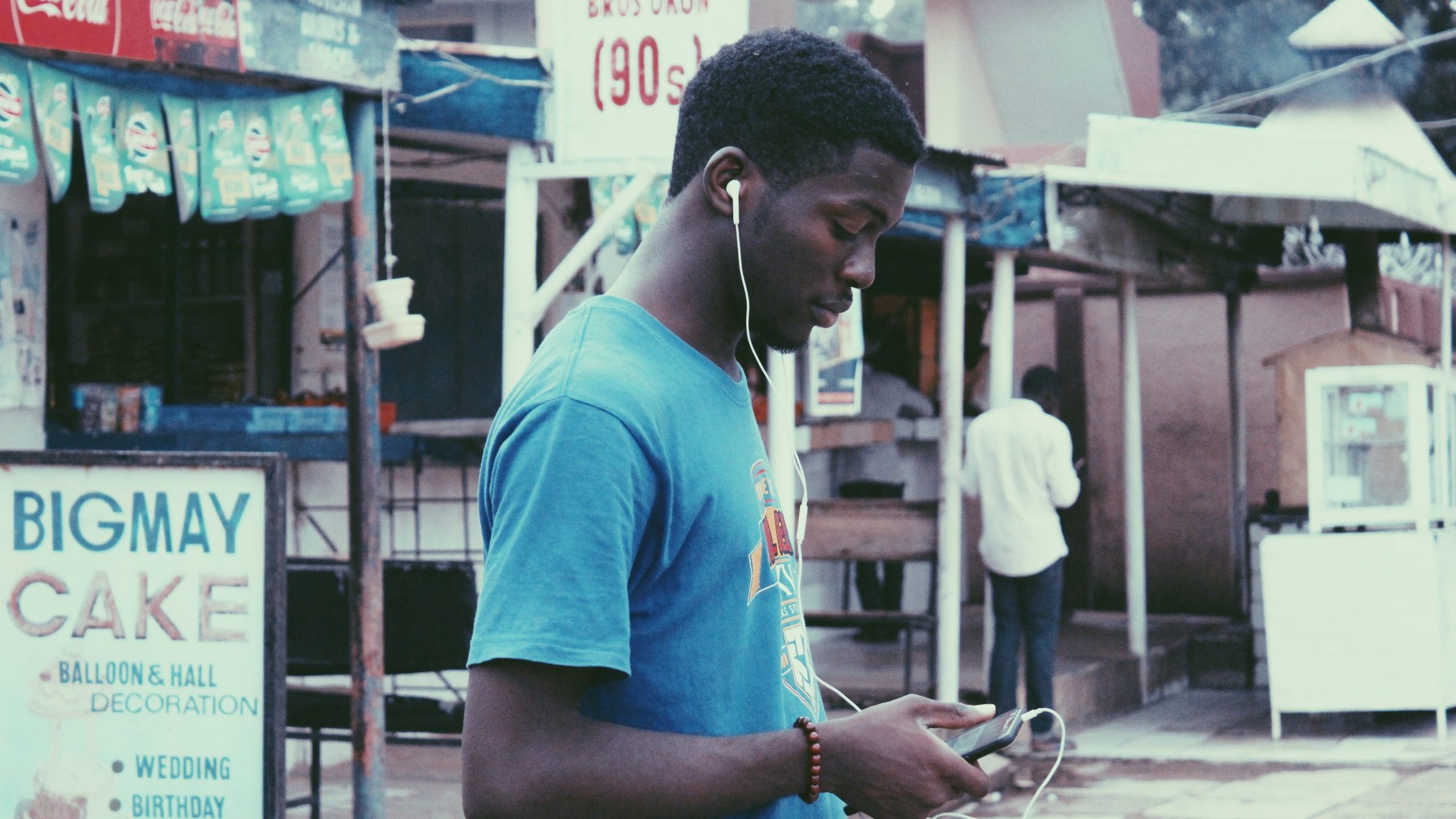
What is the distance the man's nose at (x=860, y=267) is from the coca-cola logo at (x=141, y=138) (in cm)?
424

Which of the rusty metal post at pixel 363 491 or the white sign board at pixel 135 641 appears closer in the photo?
the white sign board at pixel 135 641

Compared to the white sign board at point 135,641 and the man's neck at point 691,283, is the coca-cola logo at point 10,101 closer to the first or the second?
the white sign board at point 135,641

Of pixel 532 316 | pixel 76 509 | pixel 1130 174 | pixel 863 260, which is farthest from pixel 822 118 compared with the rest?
pixel 1130 174

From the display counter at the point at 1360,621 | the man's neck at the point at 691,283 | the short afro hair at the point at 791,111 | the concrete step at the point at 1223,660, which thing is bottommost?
the concrete step at the point at 1223,660

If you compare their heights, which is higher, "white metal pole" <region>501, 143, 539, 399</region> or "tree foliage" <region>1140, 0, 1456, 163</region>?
"tree foliage" <region>1140, 0, 1456, 163</region>

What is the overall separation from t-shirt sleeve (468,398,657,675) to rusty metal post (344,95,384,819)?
4291 millimetres

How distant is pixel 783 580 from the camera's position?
204 centimetres

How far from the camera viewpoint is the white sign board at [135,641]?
4934mm

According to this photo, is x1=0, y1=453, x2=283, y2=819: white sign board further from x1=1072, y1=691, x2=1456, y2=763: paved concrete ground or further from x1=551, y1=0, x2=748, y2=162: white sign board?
x1=1072, y1=691, x2=1456, y2=763: paved concrete ground

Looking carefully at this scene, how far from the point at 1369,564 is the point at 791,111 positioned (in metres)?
7.93

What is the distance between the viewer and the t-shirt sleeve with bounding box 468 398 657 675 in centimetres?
165

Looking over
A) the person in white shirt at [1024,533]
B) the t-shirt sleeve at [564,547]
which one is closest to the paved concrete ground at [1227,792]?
the person in white shirt at [1024,533]

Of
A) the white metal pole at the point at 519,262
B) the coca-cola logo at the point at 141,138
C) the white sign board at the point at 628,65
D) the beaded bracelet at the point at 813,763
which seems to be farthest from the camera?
the white metal pole at the point at 519,262

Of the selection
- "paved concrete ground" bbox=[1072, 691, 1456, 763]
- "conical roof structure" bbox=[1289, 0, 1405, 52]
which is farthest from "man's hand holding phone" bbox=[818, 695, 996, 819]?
"conical roof structure" bbox=[1289, 0, 1405, 52]
